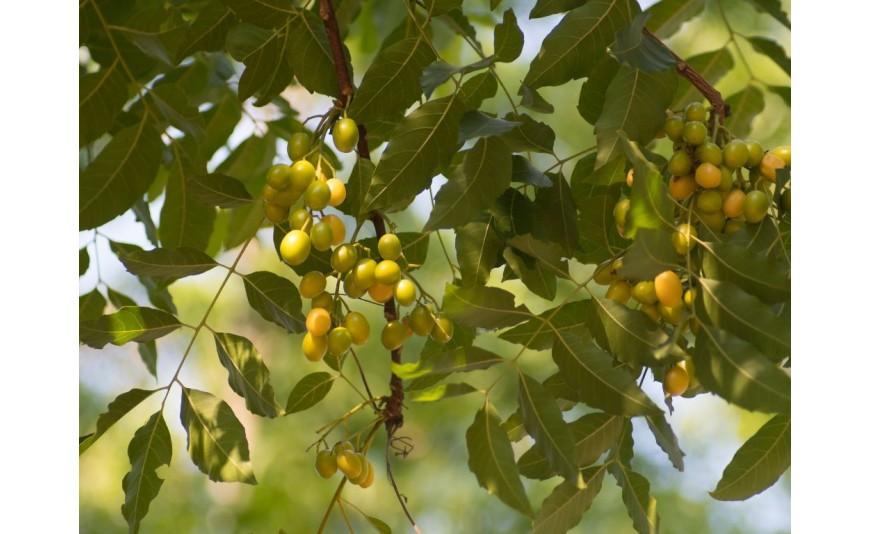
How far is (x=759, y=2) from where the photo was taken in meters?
0.76

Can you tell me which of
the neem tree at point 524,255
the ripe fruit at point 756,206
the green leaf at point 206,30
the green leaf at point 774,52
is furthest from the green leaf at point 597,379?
the green leaf at point 774,52

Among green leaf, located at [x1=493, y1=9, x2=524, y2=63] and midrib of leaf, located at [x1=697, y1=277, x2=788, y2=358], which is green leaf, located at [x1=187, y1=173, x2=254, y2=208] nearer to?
green leaf, located at [x1=493, y1=9, x2=524, y2=63]

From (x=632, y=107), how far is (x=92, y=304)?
56 cm

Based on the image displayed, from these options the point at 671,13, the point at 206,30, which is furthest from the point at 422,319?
the point at 671,13

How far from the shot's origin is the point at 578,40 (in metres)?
0.49

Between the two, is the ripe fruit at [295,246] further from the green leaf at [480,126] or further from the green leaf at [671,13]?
the green leaf at [671,13]

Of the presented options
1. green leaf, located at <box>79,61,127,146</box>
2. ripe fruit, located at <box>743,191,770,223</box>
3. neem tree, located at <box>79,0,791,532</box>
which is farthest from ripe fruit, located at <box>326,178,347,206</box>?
green leaf, located at <box>79,61,127,146</box>

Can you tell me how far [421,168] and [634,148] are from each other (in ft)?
0.40

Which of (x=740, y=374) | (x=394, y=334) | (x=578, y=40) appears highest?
(x=578, y=40)

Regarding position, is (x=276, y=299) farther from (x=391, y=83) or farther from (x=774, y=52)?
(x=774, y=52)

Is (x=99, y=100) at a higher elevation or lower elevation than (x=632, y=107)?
higher

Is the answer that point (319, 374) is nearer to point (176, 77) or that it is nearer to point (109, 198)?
point (109, 198)
